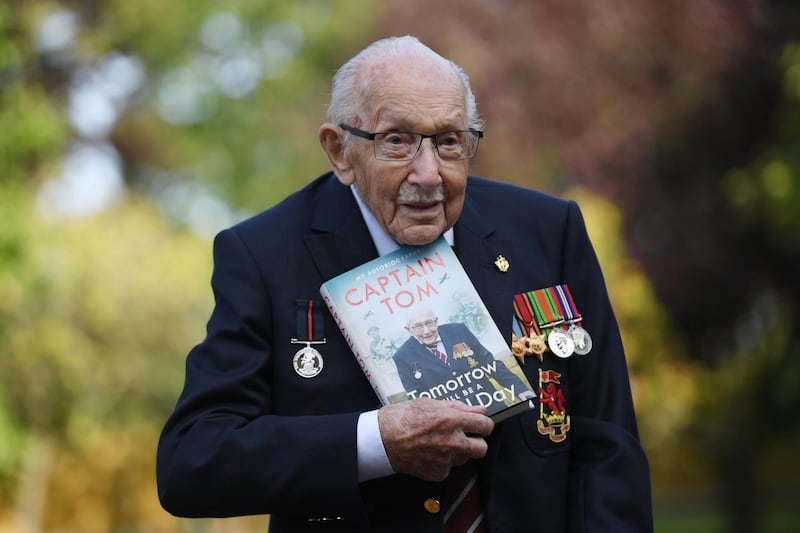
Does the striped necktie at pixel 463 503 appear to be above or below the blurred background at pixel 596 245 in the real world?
below

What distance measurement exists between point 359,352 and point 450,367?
0.23m

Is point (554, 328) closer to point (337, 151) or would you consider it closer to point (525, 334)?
point (525, 334)

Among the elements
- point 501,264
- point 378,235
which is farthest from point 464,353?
point 378,235

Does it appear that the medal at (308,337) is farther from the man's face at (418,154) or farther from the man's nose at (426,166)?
the man's nose at (426,166)

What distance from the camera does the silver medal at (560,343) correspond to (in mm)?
3027

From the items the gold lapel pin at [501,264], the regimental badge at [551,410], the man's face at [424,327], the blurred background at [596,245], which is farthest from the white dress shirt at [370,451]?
the blurred background at [596,245]

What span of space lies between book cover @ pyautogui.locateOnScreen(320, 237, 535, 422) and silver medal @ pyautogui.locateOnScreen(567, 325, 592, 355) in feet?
0.83

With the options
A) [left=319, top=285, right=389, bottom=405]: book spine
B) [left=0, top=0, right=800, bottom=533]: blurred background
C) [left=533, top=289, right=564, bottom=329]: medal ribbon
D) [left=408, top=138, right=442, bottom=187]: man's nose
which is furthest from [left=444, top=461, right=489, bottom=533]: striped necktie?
[left=0, top=0, right=800, bottom=533]: blurred background

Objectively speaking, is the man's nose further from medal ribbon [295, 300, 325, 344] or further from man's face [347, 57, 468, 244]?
medal ribbon [295, 300, 325, 344]

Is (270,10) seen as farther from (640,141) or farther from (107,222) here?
(640,141)

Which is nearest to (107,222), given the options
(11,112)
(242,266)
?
(11,112)

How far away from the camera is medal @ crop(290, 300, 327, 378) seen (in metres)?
2.93

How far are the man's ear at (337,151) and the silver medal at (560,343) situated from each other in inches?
27.0

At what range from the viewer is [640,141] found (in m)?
16.1
